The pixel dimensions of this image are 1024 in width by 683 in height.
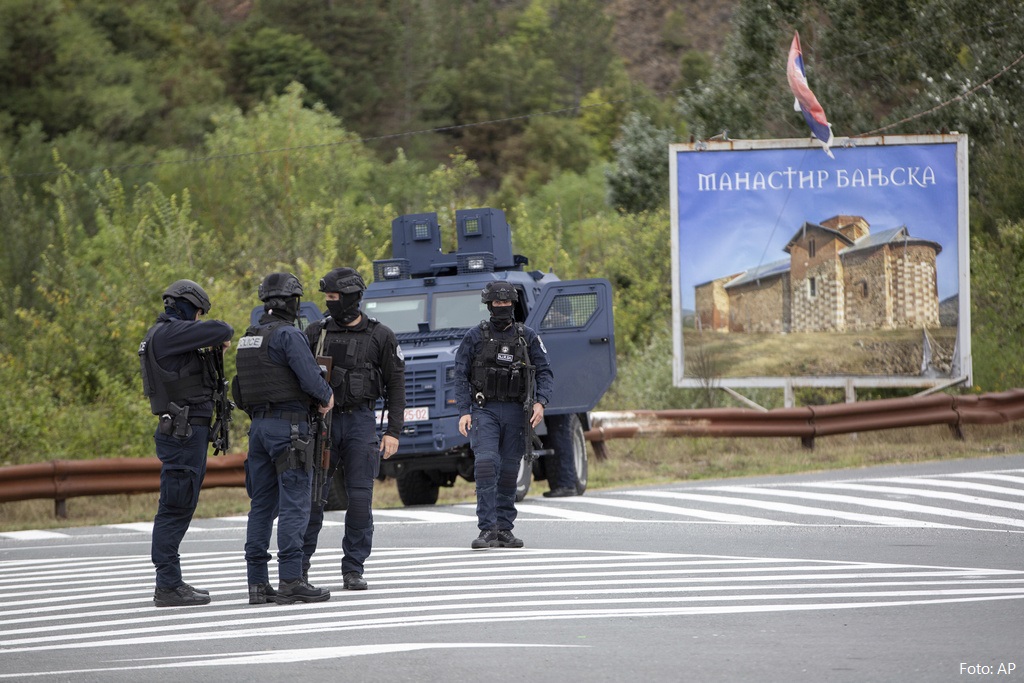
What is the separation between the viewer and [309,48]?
349 feet

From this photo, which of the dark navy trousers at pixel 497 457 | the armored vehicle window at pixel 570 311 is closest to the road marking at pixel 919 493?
the armored vehicle window at pixel 570 311

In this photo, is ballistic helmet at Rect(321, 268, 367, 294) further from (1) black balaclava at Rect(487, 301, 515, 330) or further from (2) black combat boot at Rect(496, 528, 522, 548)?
(2) black combat boot at Rect(496, 528, 522, 548)

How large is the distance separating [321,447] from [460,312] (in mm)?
7115

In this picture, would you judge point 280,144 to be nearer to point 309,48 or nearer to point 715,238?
point 309,48

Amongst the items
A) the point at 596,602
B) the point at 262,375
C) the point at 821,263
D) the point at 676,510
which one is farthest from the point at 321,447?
the point at 821,263

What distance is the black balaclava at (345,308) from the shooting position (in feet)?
35.4

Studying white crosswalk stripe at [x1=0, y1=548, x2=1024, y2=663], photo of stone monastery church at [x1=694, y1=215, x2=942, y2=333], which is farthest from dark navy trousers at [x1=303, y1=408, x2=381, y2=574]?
photo of stone monastery church at [x1=694, y1=215, x2=942, y2=333]

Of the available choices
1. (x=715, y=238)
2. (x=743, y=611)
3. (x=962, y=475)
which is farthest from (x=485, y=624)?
(x=715, y=238)

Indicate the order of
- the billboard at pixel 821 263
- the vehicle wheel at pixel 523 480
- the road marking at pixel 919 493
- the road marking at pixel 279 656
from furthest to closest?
the billboard at pixel 821 263 → the vehicle wheel at pixel 523 480 → the road marking at pixel 919 493 → the road marking at pixel 279 656

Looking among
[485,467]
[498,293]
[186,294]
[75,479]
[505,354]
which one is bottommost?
[75,479]

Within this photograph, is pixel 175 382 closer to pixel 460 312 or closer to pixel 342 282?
pixel 342 282

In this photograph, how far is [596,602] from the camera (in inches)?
377

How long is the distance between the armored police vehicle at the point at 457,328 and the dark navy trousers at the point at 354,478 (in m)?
5.32

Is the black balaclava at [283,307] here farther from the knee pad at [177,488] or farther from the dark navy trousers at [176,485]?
the knee pad at [177,488]
